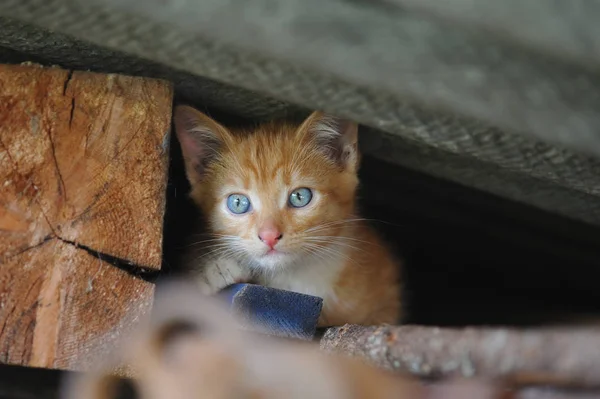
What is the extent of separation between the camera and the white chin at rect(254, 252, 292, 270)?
8.23 ft

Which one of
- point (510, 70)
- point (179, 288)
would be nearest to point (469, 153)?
point (510, 70)

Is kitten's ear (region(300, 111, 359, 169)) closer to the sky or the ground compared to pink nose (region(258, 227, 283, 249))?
closer to the sky

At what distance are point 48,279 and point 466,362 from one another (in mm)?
1034

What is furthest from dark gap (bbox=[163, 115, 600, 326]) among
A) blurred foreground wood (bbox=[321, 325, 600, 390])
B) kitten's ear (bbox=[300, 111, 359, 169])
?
blurred foreground wood (bbox=[321, 325, 600, 390])

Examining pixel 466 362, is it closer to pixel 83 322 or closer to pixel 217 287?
pixel 83 322

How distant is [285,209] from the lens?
8.48 ft

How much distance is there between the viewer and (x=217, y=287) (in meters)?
2.42

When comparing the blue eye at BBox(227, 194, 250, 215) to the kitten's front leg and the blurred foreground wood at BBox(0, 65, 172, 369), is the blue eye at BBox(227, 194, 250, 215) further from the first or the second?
the blurred foreground wood at BBox(0, 65, 172, 369)

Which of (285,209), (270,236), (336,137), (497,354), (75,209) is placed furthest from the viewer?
(336,137)

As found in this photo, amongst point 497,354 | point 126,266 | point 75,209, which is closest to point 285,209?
point 126,266

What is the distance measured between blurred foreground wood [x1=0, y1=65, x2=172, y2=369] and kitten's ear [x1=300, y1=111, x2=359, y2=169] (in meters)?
0.73

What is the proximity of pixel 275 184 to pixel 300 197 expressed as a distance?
0.32ft

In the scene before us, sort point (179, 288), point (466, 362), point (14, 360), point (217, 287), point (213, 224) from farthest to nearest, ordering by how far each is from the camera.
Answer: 1. point (213, 224)
2. point (217, 287)
3. point (179, 288)
4. point (14, 360)
5. point (466, 362)

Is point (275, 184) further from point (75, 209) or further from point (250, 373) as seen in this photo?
point (250, 373)
